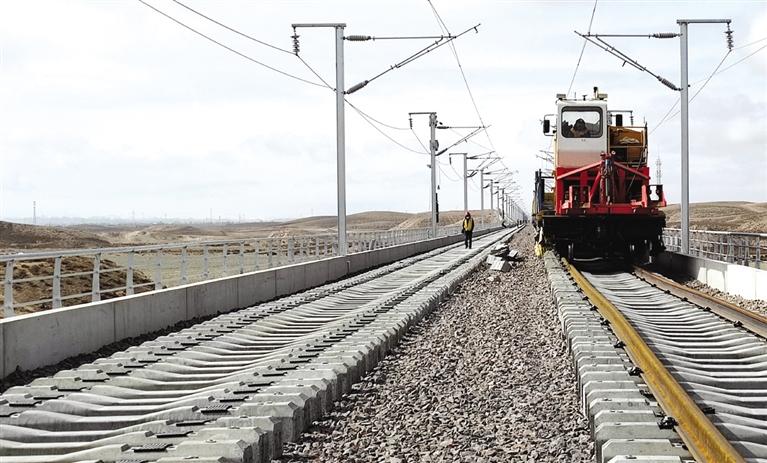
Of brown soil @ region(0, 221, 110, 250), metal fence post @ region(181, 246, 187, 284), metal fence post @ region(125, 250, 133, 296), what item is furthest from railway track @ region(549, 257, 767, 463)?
brown soil @ region(0, 221, 110, 250)

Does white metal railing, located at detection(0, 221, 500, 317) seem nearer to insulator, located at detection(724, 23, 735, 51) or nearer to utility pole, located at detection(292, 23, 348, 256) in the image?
utility pole, located at detection(292, 23, 348, 256)

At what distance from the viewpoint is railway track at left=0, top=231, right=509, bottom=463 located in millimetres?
6238

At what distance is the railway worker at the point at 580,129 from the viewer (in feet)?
89.0

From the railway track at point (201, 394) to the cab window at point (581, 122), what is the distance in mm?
14208

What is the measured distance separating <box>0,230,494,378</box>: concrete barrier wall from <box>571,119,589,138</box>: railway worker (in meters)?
9.47

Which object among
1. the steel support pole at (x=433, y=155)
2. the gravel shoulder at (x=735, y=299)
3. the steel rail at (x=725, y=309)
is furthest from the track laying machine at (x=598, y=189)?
the steel support pole at (x=433, y=155)

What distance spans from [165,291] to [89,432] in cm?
728

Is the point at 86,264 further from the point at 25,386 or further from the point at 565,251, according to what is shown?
the point at 25,386

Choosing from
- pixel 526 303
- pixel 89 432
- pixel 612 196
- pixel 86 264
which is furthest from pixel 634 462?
pixel 86 264

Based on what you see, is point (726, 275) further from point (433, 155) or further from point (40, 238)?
point (40, 238)

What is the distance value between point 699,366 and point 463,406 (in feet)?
9.56

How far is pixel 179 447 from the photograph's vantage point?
5.95 metres

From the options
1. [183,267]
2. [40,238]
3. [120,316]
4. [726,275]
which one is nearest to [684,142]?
[726,275]

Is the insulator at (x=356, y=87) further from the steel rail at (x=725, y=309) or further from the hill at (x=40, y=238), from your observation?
the hill at (x=40, y=238)
